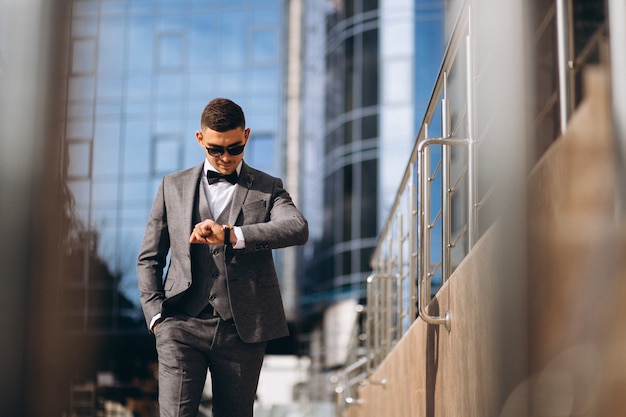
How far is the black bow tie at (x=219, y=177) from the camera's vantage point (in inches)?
119

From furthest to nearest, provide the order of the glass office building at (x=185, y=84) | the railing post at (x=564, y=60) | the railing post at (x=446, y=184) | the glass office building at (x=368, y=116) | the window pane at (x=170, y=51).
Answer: the window pane at (x=170, y=51)
the glass office building at (x=185, y=84)
the glass office building at (x=368, y=116)
the railing post at (x=446, y=184)
the railing post at (x=564, y=60)

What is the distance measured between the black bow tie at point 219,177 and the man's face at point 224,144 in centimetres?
7

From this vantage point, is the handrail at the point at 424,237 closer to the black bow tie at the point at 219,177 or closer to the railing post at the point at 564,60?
the black bow tie at the point at 219,177

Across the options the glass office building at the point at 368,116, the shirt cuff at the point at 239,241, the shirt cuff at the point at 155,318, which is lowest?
the shirt cuff at the point at 155,318

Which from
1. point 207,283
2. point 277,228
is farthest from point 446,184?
point 207,283

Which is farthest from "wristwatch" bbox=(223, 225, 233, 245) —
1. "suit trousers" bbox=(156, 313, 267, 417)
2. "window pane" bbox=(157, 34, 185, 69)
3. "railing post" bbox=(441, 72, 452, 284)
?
"window pane" bbox=(157, 34, 185, 69)

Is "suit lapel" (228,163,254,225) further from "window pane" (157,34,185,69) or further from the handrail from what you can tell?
"window pane" (157,34,185,69)

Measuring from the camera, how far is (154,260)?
302cm

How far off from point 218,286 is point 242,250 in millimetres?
141

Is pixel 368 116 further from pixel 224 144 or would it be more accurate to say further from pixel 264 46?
pixel 224 144

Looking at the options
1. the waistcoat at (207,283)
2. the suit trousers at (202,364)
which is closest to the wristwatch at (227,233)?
the waistcoat at (207,283)

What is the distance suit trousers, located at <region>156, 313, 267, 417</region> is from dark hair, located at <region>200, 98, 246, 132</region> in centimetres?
54

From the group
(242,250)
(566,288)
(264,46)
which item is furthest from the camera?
(264,46)

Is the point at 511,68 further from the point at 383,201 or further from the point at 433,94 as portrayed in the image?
the point at 383,201
